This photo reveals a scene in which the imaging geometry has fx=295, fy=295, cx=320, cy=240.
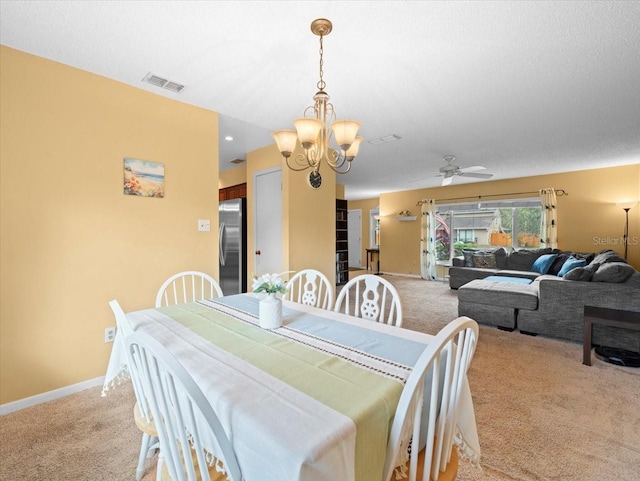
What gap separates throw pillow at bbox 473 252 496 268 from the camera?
6.12m

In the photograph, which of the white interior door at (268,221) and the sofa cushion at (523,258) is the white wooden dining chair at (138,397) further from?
the sofa cushion at (523,258)

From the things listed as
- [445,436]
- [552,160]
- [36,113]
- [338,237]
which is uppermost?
[552,160]

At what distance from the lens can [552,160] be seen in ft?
16.0

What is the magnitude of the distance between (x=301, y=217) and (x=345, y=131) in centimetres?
217

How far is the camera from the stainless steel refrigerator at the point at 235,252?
4.36 metres

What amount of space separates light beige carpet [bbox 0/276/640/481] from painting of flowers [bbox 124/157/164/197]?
62.4 inches

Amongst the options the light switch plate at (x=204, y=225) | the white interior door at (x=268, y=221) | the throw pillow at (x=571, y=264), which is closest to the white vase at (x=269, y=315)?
the light switch plate at (x=204, y=225)

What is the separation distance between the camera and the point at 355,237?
1030 centimetres

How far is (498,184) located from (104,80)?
720 centimetres

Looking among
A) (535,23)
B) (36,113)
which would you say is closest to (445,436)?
(535,23)

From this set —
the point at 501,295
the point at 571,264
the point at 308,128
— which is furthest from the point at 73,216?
the point at 571,264

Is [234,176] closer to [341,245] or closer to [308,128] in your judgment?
[341,245]

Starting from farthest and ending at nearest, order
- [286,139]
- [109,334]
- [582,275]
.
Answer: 1. [582,275]
2. [109,334]
3. [286,139]

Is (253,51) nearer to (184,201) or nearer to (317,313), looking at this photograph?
(184,201)
